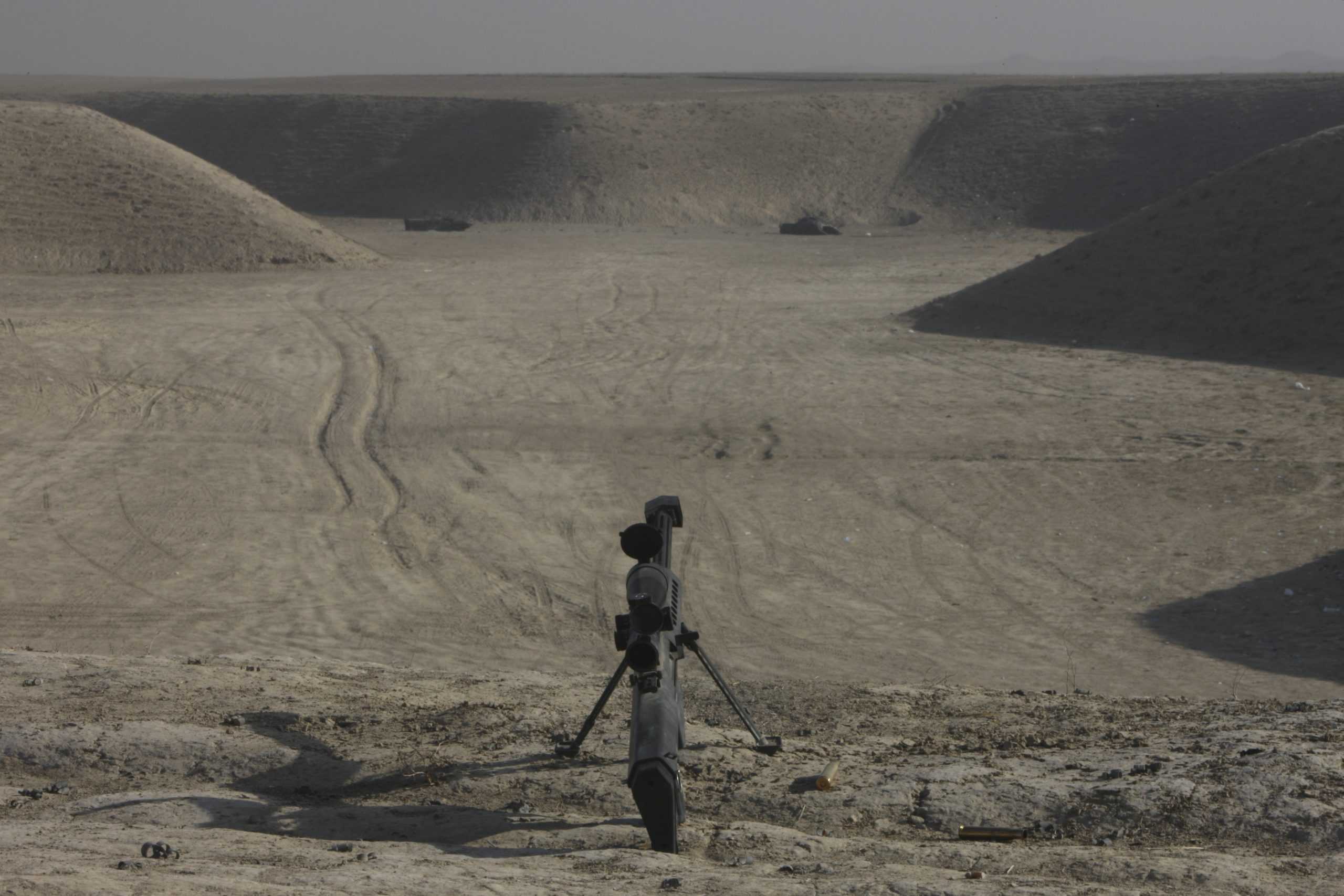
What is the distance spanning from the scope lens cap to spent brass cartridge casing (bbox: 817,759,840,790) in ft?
→ 3.91

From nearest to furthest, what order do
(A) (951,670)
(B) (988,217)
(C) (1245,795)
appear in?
(C) (1245,795)
(A) (951,670)
(B) (988,217)

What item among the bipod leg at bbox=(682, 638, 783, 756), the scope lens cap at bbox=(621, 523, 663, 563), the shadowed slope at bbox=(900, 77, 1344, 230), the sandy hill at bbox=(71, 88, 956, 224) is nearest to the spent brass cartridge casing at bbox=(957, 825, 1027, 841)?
the bipod leg at bbox=(682, 638, 783, 756)

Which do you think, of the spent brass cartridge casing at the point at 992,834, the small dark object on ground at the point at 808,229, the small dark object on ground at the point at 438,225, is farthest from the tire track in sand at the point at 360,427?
the small dark object on ground at the point at 808,229

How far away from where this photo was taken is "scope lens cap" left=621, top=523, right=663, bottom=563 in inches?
194

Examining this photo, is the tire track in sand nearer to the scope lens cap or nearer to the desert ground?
the desert ground

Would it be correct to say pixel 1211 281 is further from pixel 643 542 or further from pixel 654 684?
pixel 654 684

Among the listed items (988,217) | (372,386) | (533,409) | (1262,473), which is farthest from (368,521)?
(988,217)

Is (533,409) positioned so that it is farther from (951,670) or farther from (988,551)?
(951,670)

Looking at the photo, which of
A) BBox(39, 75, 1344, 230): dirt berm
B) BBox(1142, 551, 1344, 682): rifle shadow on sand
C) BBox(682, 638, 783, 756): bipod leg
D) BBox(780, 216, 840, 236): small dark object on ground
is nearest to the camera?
BBox(682, 638, 783, 756): bipod leg

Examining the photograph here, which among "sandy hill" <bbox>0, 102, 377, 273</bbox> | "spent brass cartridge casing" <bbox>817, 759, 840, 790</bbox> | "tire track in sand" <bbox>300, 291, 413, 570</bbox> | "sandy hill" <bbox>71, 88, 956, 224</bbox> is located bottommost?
"spent brass cartridge casing" <bbox>817, 759, 840, 790</bbox>

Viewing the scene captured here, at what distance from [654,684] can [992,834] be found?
4.89 ft

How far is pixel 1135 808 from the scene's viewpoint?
4.73 meters

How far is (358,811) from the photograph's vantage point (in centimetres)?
496

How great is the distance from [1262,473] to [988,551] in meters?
3.85
